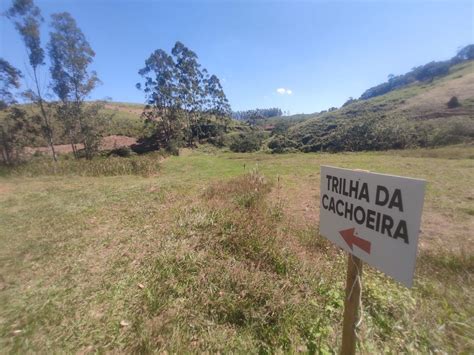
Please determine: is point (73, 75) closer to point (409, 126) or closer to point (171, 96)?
point (171, 96)

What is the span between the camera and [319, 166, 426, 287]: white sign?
102 centimetres

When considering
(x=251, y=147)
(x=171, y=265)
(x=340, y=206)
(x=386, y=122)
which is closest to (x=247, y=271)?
(x=171, y=265)

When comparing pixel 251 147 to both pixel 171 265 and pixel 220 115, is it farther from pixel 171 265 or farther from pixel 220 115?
pixel 171 265

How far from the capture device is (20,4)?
→ 1451cm

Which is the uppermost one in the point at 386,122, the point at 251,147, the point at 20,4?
the point at 20,4

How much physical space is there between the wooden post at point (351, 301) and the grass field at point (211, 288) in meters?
0.51

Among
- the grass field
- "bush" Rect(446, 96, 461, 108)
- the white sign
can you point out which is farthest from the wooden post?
"bush" Rect(446, 96, 461, 108)

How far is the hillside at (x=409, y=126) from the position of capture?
1165 inches

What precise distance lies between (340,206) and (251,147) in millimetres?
37011

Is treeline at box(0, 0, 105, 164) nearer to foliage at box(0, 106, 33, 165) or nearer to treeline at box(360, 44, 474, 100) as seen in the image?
foliage at box(0, 106, 33, 165)

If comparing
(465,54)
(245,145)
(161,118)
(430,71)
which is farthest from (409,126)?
(465,54)

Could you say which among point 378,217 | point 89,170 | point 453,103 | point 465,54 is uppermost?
point 465,54

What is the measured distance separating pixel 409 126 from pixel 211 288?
140 ft

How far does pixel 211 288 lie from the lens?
2.57 m
